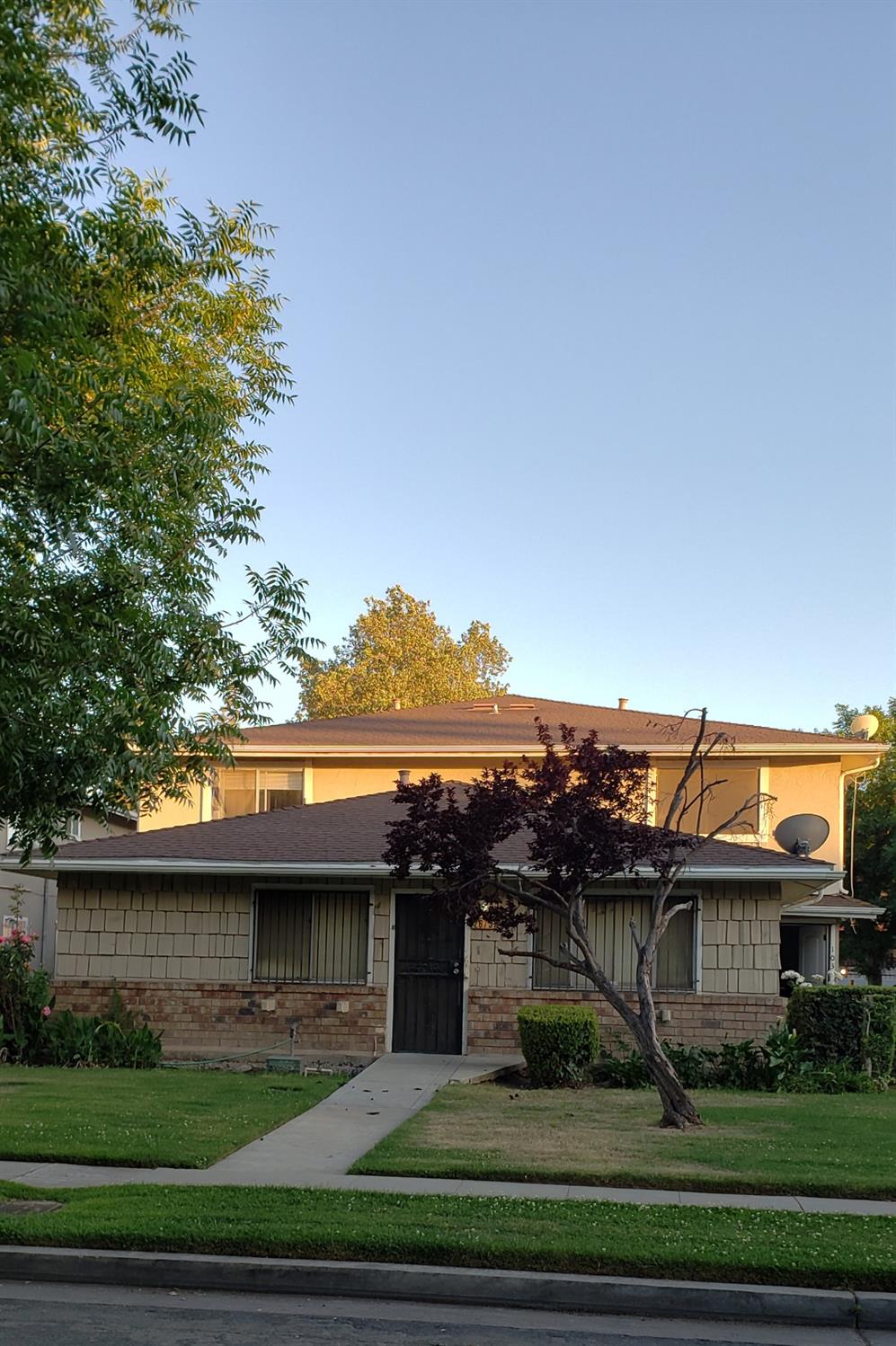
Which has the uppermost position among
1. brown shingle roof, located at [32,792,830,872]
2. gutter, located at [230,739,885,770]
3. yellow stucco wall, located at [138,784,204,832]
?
gutter, located at [230,739,885,770]

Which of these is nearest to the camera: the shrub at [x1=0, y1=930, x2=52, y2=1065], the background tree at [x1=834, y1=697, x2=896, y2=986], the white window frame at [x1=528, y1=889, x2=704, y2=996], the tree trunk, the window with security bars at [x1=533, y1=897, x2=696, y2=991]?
the tree trunk

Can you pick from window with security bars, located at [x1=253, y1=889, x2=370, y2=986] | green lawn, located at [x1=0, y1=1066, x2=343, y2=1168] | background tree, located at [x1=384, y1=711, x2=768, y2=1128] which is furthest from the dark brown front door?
background tree, located at [x1=384, y1=711, x2=768, y2=1128]

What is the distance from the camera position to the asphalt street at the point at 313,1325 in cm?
675

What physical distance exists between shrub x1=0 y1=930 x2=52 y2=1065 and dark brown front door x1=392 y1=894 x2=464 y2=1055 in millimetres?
4627

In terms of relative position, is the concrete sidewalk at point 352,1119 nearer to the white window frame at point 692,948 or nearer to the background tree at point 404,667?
the white window frame at point 692,948

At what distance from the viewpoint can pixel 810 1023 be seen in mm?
17391

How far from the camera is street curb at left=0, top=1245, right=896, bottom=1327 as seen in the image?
7320 mm

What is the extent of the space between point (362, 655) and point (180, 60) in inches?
1684

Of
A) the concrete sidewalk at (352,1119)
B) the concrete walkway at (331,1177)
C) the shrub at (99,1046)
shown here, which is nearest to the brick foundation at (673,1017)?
the concrete sidewalk at (352,1119)

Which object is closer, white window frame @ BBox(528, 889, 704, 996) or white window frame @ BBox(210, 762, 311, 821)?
A: white window frame @ BBox(528, 889, 704, 996)

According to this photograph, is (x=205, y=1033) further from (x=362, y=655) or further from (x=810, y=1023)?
(x=362, y=655)

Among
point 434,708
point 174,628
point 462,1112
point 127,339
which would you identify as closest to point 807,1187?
point 462,1112

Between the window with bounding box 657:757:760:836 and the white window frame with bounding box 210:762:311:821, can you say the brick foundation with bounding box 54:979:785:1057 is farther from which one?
the white window frame with bounding box 210:762:311:821

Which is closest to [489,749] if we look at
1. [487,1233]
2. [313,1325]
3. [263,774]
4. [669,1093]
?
[263,774]
